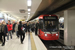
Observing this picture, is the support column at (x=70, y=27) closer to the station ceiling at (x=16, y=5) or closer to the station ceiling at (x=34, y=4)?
the station ceiling at (x=34, y=4)

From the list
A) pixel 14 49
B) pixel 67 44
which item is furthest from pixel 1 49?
pixel 67 44

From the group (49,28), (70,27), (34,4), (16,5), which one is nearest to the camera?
(34,4)

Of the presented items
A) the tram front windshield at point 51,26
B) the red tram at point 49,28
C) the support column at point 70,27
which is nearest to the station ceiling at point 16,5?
the red tram at point 49,28

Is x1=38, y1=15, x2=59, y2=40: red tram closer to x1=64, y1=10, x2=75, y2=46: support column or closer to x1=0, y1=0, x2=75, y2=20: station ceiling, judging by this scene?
x1=64, y1=10, x2=75, y2=46: support column

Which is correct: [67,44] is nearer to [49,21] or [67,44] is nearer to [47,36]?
[47,36]

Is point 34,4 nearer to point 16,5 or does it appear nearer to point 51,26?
point 16,5

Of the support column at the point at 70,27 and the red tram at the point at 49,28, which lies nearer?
the red tram at the point at 49,28

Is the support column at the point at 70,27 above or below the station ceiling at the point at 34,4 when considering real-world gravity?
below

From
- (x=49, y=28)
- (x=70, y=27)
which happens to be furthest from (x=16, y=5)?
(x=70, y=27)

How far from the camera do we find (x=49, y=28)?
29.8ft

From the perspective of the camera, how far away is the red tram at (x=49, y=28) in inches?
348

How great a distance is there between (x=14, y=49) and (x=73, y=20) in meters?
6.59

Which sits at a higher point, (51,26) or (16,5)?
(16,5)

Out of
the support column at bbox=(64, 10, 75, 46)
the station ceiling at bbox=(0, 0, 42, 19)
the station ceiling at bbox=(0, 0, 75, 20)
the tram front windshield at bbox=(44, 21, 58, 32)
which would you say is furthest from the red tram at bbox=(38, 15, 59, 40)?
the station ceiling at bbox=(0, 0, 42, 19)
